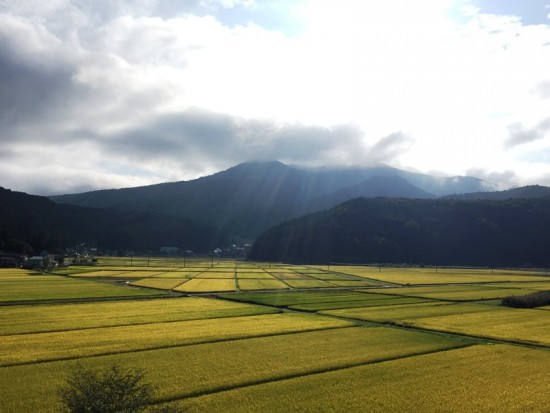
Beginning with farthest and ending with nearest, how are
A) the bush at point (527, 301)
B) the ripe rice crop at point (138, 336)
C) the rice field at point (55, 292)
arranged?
the bush at point (527, 301)
the rice field at point (55, 292)
the ripe rice crop at point (138, 336)

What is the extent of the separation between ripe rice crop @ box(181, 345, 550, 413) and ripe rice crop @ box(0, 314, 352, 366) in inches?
362

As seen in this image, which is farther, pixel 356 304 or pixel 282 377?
pixel 356 304

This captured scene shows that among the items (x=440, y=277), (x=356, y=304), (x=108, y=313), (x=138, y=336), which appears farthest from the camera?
(x=440, y=277)

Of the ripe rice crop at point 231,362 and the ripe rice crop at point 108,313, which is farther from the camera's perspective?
the ripe rice crop at point 108,313

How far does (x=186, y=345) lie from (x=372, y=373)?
1034 centimetres

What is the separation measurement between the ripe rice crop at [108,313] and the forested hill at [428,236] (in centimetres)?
13284

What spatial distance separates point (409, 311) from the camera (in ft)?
134

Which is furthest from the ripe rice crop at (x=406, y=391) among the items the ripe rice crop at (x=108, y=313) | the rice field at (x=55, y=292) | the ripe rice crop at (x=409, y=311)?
the rice field at (x=55, y=292)

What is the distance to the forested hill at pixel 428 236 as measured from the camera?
164500 mm

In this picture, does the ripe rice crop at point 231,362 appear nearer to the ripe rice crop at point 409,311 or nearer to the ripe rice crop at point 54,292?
the ripe rice crop at point 409,311

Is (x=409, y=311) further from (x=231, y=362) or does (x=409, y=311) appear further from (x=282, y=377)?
(x=282, y=377)

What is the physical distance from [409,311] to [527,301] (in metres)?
14.8

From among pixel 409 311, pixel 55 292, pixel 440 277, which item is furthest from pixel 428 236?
pixel 55 292

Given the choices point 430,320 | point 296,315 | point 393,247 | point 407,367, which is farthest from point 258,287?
point 393,247
